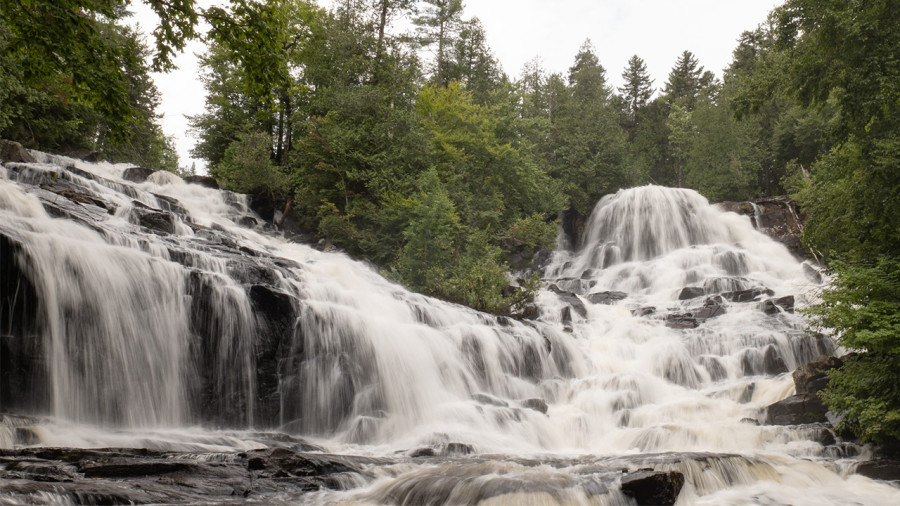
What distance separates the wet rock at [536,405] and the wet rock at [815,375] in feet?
17.9

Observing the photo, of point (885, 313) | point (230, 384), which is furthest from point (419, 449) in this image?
point (885, 313)

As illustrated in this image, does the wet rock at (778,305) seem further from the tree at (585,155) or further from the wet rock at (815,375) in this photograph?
the tree at (585,155)

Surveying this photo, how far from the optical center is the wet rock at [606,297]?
23.2 meters

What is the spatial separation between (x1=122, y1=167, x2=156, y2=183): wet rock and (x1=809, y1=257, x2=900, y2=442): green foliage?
22.6 m

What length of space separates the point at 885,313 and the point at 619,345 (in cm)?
890

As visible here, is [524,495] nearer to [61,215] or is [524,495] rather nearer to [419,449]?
[419,449]

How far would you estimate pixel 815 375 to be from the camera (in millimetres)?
11836

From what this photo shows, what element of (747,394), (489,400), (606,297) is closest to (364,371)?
(489,400)

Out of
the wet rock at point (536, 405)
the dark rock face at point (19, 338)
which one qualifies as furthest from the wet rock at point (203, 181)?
the wet rock at point (536, 405)

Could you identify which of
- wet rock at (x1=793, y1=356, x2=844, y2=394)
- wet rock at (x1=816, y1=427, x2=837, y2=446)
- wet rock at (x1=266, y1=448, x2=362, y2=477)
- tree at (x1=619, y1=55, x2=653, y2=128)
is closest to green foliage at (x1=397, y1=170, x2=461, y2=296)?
wet rock at (x1=793, y1=356, x2=844, y2=394)

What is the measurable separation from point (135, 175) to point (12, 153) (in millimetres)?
4780

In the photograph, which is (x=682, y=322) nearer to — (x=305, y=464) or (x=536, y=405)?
(x=536, y=405)

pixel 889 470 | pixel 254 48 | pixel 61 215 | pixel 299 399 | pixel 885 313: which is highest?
pixel 254 48

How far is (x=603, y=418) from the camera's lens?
516 inches
